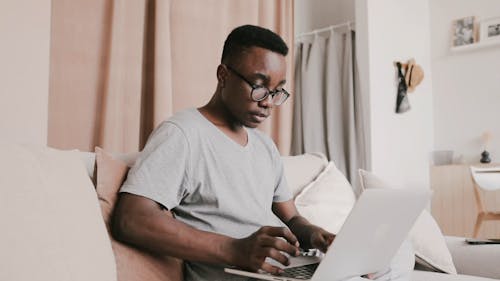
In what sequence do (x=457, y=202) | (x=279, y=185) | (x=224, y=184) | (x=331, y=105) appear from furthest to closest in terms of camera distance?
(x=457, y=202) → (x=331, y=105) → (x=279, y=185) → (x=224, y=184)

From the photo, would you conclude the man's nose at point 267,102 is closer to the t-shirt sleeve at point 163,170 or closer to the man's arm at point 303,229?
the t-shirt sleeve at point 163,170

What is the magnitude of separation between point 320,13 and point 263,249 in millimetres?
3481

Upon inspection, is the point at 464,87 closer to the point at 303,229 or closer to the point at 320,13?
the point at 320,13

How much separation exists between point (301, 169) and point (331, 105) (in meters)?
1.83

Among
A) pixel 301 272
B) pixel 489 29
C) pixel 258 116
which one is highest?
pixel 489 29

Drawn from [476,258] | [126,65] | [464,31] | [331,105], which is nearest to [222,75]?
[126,65]

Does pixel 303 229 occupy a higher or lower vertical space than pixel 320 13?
lower

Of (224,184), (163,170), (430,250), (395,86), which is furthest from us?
(395,86)

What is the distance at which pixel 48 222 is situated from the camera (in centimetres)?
79

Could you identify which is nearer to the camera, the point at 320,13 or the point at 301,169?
the point at 301,169

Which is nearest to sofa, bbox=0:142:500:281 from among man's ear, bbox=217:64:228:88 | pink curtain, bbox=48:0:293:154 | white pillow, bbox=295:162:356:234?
man's ear, bbox=217:64:228:88

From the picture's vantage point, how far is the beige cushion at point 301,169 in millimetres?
1825

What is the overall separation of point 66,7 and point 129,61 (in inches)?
13.7

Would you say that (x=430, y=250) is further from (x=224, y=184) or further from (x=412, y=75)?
(x=412, y=75)
